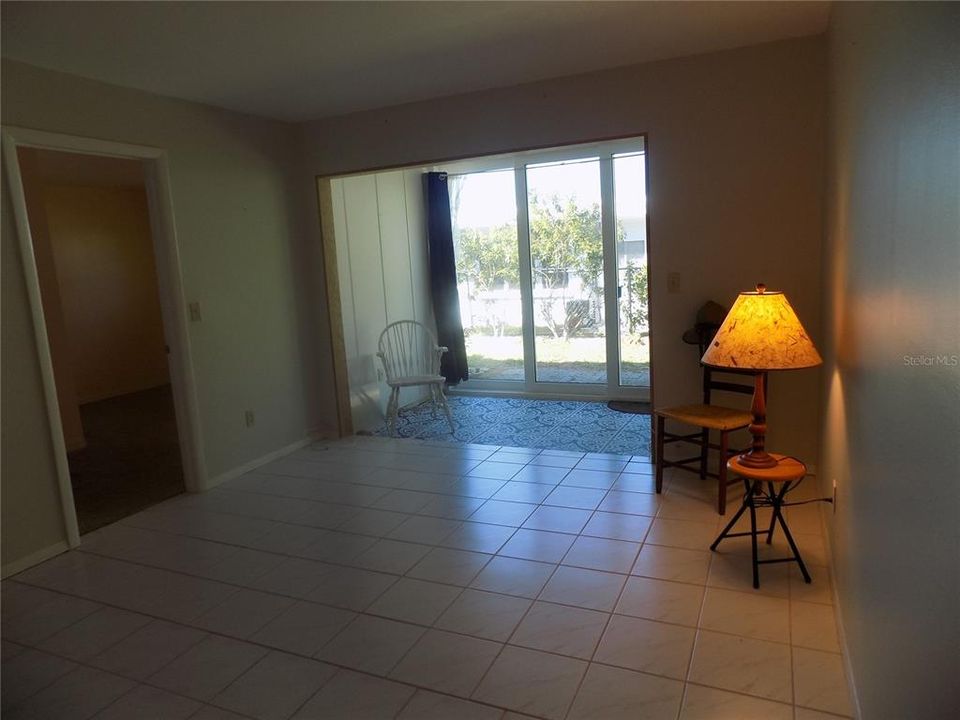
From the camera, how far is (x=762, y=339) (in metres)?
2.33

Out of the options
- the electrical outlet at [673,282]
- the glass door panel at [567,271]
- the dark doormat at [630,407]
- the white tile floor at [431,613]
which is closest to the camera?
the white tile floor at [431,613]

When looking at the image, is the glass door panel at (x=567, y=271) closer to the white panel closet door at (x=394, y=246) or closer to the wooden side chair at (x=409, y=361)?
the wooden side chair at (x=409, y=361)

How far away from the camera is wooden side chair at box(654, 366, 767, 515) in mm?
3164

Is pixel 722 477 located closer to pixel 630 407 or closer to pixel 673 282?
pixel 673 282

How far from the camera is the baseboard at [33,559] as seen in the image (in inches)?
115

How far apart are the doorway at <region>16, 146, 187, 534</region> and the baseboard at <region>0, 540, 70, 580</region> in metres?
0.83

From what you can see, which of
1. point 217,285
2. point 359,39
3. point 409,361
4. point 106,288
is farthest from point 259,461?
point 106,288

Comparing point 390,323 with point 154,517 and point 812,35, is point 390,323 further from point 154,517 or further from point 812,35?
point 812,35

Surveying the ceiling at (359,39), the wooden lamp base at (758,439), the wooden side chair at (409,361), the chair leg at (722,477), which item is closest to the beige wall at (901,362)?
the wooden lamp base at (758,439)

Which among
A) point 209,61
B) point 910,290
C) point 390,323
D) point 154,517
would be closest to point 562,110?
point 209,61

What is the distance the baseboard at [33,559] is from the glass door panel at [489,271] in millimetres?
3965

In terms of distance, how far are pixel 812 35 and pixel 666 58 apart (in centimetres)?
73

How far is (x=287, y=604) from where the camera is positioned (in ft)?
8.39

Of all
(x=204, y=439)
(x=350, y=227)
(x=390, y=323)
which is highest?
(x=350, y=227)
